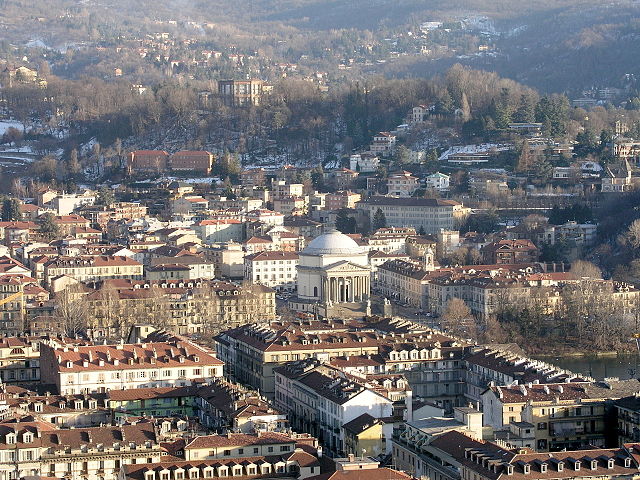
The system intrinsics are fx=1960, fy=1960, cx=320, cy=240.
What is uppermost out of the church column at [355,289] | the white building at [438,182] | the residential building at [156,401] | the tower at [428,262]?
the white building at [438,182]

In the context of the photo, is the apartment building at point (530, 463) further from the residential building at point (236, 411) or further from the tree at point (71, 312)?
the tree at point (71, 312)

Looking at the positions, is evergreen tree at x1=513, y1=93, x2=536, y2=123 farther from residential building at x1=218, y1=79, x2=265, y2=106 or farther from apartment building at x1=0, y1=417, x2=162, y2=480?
apartment building at x1=0, y1=417, x2=162, y2=480

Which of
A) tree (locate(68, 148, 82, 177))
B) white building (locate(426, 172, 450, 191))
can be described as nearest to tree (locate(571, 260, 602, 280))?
white building (locate(426, 172, 450, 191))

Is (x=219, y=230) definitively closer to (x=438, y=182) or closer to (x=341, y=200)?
(x=341, y=200)

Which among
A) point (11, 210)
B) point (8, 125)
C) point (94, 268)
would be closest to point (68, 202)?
point (11, 210)

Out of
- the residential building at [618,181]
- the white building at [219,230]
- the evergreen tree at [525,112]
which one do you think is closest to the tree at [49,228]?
Answer: the white building at [219,230]

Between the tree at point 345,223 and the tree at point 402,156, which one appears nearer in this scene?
the tree at point 345,223
